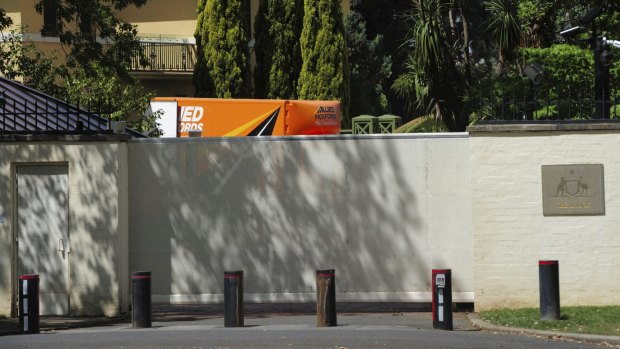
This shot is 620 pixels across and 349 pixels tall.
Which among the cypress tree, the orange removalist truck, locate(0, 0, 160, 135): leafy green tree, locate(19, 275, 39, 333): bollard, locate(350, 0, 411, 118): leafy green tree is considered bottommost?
locate(19, 275, 39, 333): bollard

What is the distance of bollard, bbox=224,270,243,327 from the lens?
47.6 ft

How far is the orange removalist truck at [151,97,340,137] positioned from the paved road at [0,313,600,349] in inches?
433

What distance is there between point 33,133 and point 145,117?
9316mm

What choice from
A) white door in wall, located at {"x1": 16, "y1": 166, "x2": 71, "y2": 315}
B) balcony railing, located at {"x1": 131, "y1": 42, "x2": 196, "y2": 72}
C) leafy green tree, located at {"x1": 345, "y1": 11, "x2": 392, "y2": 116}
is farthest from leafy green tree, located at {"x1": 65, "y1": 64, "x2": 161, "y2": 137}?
leafy green tree, located at {"x1": 345, "y1": 11, "x2": 392, "y2": 116}

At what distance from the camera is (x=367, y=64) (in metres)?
47.2

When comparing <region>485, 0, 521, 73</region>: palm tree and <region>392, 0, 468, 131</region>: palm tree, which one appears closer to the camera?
<region>485, 0, 521, 73</region>: palm tree

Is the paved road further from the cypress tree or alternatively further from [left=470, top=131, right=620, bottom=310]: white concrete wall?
the cypress tree

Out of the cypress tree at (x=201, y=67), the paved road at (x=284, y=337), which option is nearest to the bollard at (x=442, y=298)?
the paved road at (x=284, y=337)

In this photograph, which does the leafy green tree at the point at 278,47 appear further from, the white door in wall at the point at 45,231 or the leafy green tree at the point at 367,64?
the white door in wall at the point at 45,231

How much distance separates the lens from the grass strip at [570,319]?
1370 centimetres

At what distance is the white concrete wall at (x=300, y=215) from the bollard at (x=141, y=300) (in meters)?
1.86

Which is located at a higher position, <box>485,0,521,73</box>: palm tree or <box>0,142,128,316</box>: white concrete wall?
<box>485,0,521,73</box>: palm tree

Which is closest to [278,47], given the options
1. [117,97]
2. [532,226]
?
[117,97]

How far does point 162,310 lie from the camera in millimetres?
17562
